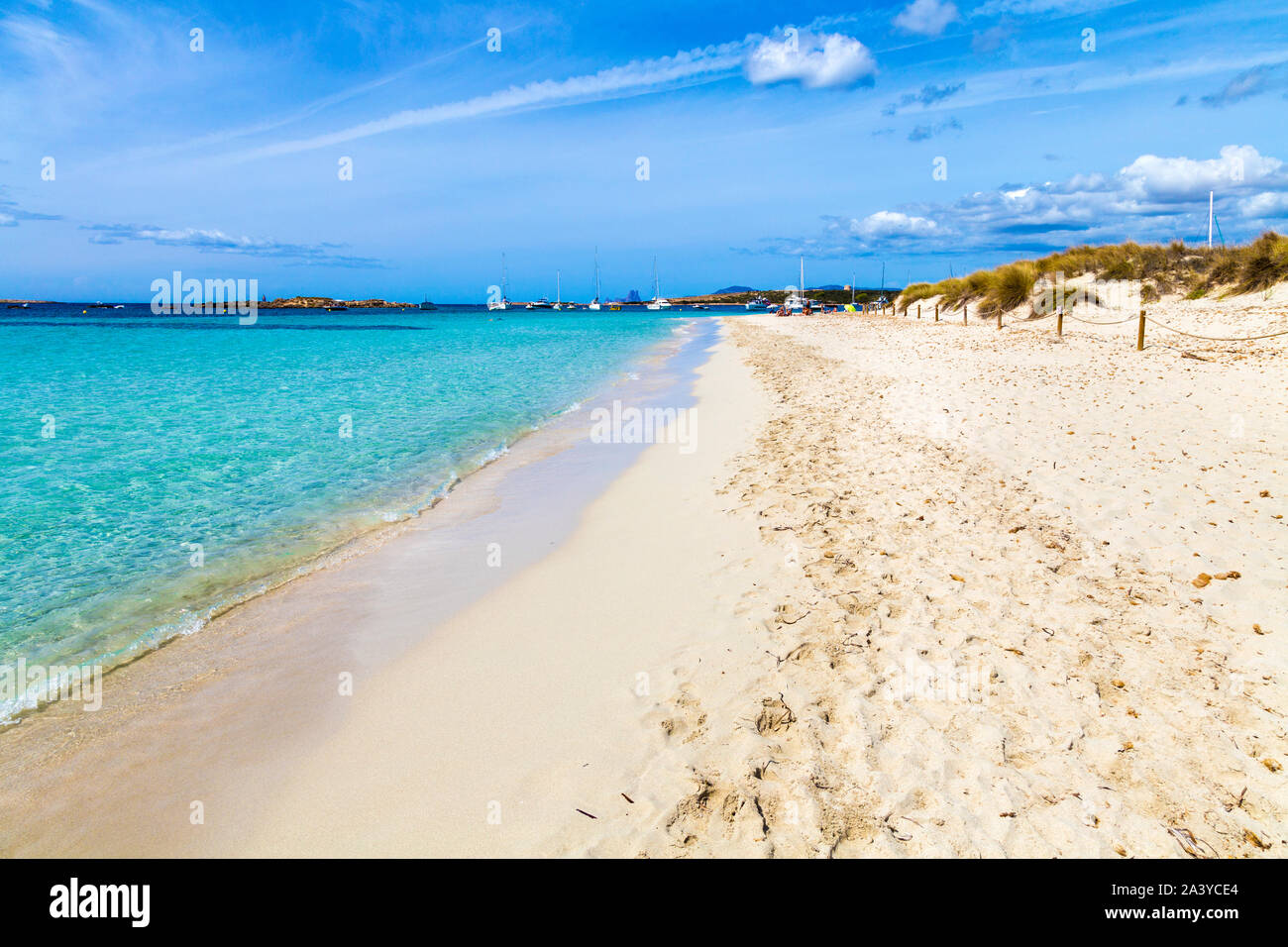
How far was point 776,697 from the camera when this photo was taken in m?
4.04

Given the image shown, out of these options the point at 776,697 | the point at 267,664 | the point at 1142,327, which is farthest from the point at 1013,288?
the point at 267,664

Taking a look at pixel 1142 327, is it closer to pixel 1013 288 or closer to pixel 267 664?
pixel 1013 288

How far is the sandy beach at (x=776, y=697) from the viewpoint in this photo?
3.12 metres

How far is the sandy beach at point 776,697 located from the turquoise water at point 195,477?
3.72ft

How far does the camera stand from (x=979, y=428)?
34.1 ft

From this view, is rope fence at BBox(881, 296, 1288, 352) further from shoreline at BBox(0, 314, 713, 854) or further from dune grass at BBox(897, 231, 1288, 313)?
shoreline at BBox(0, 314, 713, 854)

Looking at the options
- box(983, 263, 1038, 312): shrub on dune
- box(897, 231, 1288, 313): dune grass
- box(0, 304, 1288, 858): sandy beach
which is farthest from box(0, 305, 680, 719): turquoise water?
box(897, 231, 1288, 313): dune grass

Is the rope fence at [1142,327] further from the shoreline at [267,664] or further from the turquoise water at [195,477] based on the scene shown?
the shoreline at [267,664]

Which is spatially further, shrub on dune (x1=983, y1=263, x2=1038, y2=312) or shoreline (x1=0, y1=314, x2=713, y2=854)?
shrub on dune (x1=983, y1=263, x2=1038, y2=312)

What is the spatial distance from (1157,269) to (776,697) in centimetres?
3576

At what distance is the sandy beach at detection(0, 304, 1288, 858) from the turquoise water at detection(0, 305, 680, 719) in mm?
1134

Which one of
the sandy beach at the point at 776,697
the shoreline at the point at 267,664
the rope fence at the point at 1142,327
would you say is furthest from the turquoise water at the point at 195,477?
the rope fence at the point at 1142,327

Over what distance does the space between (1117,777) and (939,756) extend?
0.81 metres

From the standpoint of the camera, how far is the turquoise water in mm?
6246
